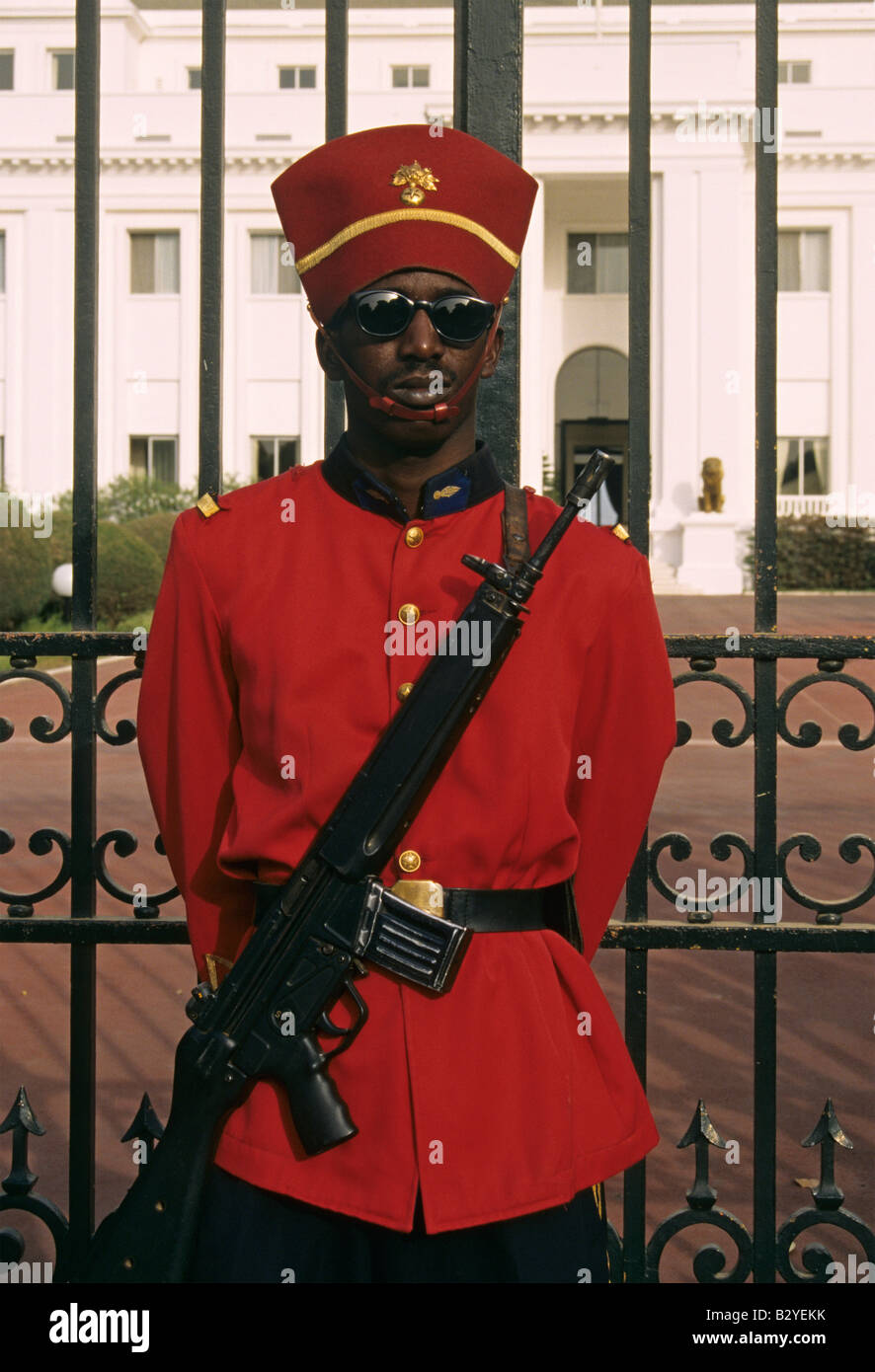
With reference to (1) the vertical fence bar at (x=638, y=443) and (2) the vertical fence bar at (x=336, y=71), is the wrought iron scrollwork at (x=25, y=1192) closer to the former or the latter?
(1) the vertical fence bar at (x=638, y=443)

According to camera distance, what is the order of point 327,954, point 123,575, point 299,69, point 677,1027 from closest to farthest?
point 327,954 < point 677,1027 < point 123,575 < point 299,69

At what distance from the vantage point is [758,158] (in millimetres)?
2359

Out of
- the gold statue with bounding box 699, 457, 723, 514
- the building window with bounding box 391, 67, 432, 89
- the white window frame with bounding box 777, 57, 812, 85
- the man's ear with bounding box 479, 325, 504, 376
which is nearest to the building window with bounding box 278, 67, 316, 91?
Result: the building window with bounding box 391, 67, 432, 89

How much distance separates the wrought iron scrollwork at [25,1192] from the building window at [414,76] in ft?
87.4

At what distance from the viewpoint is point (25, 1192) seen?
2371mm

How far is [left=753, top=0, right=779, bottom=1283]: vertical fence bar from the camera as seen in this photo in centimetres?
234

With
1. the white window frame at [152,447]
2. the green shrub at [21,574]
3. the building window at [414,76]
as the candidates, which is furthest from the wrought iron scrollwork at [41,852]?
the building window at [414,76]

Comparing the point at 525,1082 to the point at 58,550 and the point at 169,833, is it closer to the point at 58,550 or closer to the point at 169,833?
the point at 169,833

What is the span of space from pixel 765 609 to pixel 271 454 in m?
21.7

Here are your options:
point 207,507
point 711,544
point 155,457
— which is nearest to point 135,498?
point 155,457

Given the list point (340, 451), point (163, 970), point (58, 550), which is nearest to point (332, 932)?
point (340, 451)

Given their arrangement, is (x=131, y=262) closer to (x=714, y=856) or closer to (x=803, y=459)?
(x=803, y=459)

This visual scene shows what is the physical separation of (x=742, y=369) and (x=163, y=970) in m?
21.4

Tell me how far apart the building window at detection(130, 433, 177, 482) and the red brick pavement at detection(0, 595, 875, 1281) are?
54.3 ft
